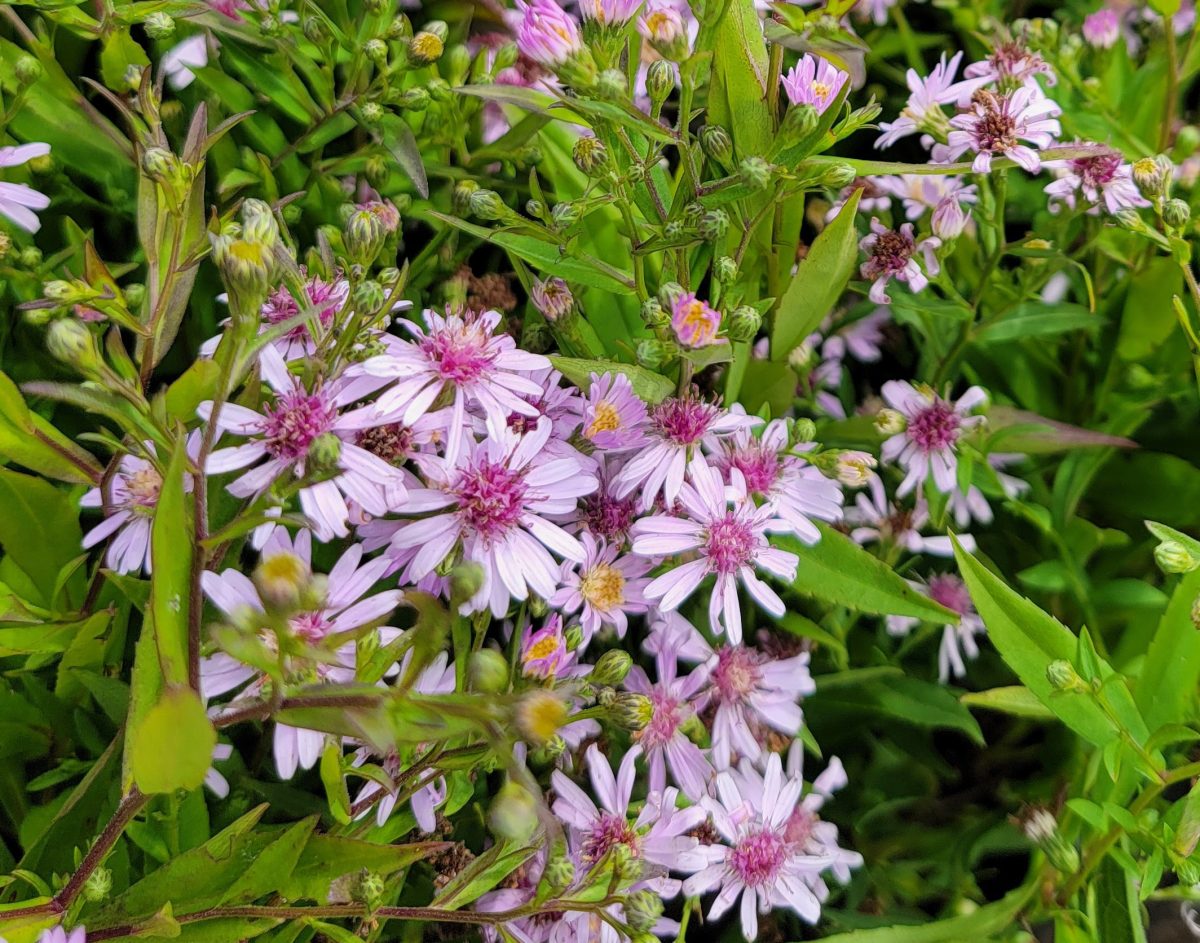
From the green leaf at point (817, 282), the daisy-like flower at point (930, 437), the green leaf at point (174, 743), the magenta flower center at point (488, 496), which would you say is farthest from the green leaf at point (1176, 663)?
the green leaf at point (174, 743)

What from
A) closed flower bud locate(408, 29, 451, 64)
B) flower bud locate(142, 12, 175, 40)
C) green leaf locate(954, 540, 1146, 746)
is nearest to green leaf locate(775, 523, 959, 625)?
green leaf locate(954, 540, 1146, 746)

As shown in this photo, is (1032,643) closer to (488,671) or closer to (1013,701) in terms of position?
(1013,701)

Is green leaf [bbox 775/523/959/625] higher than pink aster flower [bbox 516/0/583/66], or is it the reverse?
pink aster flower [bbox 516/0/583/66]

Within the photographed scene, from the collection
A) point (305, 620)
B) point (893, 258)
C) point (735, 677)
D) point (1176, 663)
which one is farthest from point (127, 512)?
point (1176, 663)

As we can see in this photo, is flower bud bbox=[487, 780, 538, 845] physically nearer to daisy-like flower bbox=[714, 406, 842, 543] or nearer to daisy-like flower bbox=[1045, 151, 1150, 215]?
daisy-like flower bbox=[714, 406, 842, 543]

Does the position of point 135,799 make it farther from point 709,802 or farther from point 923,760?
point 923,760

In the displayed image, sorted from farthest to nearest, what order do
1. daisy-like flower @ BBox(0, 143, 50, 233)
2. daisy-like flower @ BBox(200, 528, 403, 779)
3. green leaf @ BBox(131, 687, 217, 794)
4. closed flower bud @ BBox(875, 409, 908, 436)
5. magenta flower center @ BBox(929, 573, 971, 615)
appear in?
1. magenta flower center @ BBox(929, 573, 971, 615)
2. closed flower bud @ BBox(875, 409, 908, 436)
3. daisy-like flower @ BBox(0, 143, 50, 233)
4. daisy-like flower @ BBox(200, 528, 403, 779)
5. green leaf @ BBox(131, 687, 217, 794)
